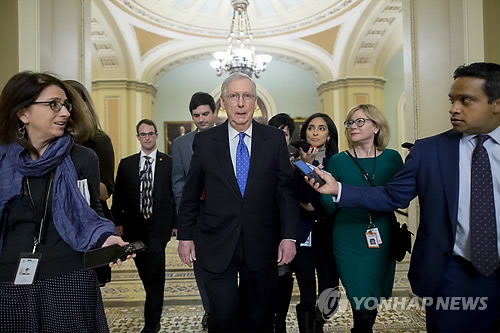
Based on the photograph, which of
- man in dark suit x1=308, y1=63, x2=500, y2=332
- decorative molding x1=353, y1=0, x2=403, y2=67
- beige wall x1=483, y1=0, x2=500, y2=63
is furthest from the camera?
decorative molding x1=353, y1=0, x2=403, y2=67

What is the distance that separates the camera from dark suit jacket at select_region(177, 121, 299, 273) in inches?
94.1

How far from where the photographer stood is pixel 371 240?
8.36 ft

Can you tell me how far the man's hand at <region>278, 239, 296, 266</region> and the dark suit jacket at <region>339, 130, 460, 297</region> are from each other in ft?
1.65

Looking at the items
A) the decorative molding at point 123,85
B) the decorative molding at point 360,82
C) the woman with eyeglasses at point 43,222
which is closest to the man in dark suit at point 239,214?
the woman with eyeglasses at point 43,222

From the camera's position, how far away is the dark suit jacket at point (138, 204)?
11.4ft

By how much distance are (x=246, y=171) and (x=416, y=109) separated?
278cm

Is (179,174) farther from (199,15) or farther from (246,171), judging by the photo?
(199,15)

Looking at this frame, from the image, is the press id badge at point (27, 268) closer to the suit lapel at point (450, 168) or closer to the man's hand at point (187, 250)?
the man's hand at point (187, 250)

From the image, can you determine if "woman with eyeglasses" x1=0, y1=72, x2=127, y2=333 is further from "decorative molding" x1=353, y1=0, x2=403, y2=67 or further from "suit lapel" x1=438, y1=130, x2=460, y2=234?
"decorative molding" x1=353, y1=0, x2=403, y2=67

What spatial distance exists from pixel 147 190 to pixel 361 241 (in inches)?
74.4

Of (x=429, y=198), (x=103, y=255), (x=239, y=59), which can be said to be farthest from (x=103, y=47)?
(x=429, y=198)

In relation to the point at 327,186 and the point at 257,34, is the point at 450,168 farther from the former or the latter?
the point at 257,34

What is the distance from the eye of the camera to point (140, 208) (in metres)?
3.47

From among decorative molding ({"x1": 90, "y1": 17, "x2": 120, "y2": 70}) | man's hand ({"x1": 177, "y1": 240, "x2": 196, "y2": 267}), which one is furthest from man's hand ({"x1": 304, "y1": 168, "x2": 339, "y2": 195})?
decorative molding ({"x1": 90, "y1": 17, "x2": 120, "y2": 70})
